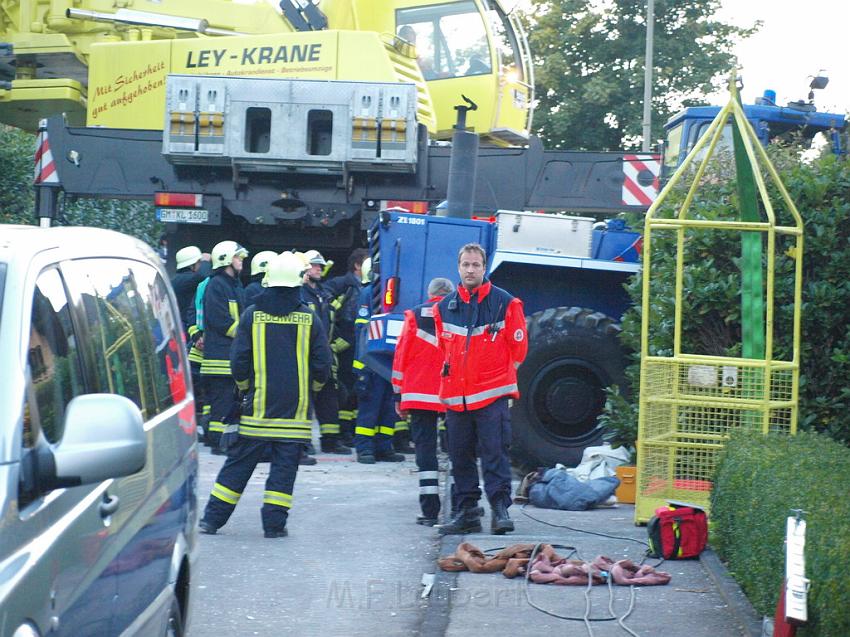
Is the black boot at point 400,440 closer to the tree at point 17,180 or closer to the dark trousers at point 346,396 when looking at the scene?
the dark trousers at point 346,396

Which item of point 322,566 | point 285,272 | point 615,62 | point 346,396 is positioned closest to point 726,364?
point 322,566

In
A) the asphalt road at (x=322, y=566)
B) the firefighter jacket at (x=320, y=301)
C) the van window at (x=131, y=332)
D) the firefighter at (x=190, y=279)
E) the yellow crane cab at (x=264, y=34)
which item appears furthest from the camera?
the yellow crane cab at (x=264, y=34)

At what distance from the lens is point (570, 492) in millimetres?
9320

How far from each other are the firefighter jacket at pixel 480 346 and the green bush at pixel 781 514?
5.04 ft

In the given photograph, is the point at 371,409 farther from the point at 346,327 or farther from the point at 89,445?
the point at 89,445

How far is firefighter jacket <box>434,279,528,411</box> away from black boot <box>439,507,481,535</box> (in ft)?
2.09

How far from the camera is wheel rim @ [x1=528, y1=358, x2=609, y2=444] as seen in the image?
1075 cm

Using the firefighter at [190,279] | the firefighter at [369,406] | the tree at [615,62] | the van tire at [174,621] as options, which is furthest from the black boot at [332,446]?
the tree at [615,62]

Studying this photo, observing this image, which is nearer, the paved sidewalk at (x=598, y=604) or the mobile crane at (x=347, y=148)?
the paved sidewalk at (x=598, y=604)

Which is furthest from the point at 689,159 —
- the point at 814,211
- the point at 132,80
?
the point at 132,80

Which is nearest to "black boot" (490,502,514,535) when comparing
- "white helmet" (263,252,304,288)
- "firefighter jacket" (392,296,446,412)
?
"firefighter jacket" (392,296,446,412)

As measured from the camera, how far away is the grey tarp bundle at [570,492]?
30.5 feet

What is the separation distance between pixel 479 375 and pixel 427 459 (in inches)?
36.7

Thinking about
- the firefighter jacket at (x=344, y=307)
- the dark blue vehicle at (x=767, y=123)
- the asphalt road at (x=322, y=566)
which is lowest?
the asphalt road at (x=322, y=566)
